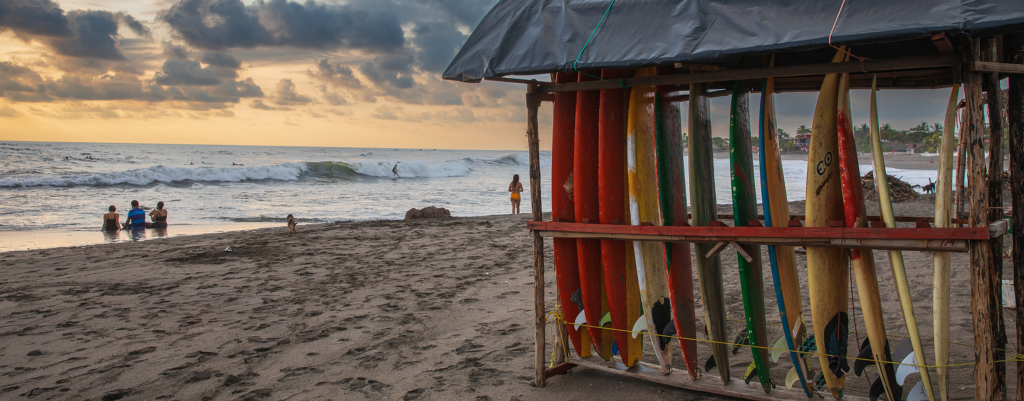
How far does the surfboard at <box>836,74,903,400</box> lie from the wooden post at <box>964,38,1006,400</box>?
368 mm

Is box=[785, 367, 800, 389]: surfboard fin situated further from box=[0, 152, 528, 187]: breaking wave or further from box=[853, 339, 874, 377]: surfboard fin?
box=[0, 152, 528, 187]: breaking wave

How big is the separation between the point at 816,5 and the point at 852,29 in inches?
8.5

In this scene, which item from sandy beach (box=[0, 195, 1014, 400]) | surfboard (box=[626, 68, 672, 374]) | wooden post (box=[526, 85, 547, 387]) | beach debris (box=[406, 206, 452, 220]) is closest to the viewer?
surfboard (box=[626, 68, 672, 374])

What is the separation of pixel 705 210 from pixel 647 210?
0.29m

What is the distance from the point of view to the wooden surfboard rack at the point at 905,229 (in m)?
2.07

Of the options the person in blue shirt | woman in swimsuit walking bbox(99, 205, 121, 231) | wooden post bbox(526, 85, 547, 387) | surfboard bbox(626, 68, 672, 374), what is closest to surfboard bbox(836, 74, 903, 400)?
surfboard bbox(626, 68, 672, 374)

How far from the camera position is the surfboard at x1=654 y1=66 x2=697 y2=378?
2.83m

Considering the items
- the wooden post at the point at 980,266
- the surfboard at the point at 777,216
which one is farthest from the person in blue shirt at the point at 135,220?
the wooden post at the point at 980,266

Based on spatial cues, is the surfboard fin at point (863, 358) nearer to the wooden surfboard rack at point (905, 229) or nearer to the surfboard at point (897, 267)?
the surfboard at point (897, 267)

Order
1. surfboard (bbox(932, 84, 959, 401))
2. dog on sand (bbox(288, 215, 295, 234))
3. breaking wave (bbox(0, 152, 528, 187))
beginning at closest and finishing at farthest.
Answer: surfboard (bbox(932, 84, 959, 401)) → dog on sand (bbox(288, 215, 295, 234)) → breaking wave (bbox(0, 152, 528, 187))

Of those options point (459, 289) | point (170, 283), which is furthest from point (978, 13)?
point (170, 283)

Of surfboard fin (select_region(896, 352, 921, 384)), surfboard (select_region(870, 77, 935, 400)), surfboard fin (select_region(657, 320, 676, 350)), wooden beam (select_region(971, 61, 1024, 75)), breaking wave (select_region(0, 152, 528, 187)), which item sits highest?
breaking wave (select_region(0, 152, 528, 187))

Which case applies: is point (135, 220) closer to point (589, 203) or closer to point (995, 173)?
point (589, 203)

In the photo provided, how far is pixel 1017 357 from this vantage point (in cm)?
231
